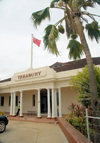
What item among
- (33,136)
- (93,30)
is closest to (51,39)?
(93,30)

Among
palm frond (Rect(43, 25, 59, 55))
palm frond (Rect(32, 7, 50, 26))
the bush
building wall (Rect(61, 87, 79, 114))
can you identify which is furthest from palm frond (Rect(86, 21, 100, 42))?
building wall (Rect(61, 87, 79, 114))

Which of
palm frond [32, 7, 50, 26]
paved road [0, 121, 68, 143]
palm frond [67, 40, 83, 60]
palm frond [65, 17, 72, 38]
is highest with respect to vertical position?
palm frond [32, 7, 50, 26]

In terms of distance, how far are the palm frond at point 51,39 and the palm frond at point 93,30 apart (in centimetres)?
195

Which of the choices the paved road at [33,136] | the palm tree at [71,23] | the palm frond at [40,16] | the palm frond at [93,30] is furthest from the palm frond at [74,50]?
the paved road at [33,136]

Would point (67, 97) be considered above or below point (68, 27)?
below

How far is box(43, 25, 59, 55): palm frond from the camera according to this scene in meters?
7.05

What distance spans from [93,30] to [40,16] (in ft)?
10.7

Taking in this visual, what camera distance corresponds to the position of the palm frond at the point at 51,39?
7.05 metres

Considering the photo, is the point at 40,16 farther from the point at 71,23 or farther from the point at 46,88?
the point at 46,88

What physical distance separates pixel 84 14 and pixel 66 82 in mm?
7143

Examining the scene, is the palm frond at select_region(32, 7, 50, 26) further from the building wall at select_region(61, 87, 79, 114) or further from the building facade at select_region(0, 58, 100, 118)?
the building wall at select_region(61, 87, 79, 114)

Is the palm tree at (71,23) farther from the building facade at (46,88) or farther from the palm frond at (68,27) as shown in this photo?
the building facade at (46,88)

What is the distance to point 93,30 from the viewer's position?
25.0ft

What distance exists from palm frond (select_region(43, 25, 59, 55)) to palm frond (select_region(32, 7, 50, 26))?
0.59 meters
